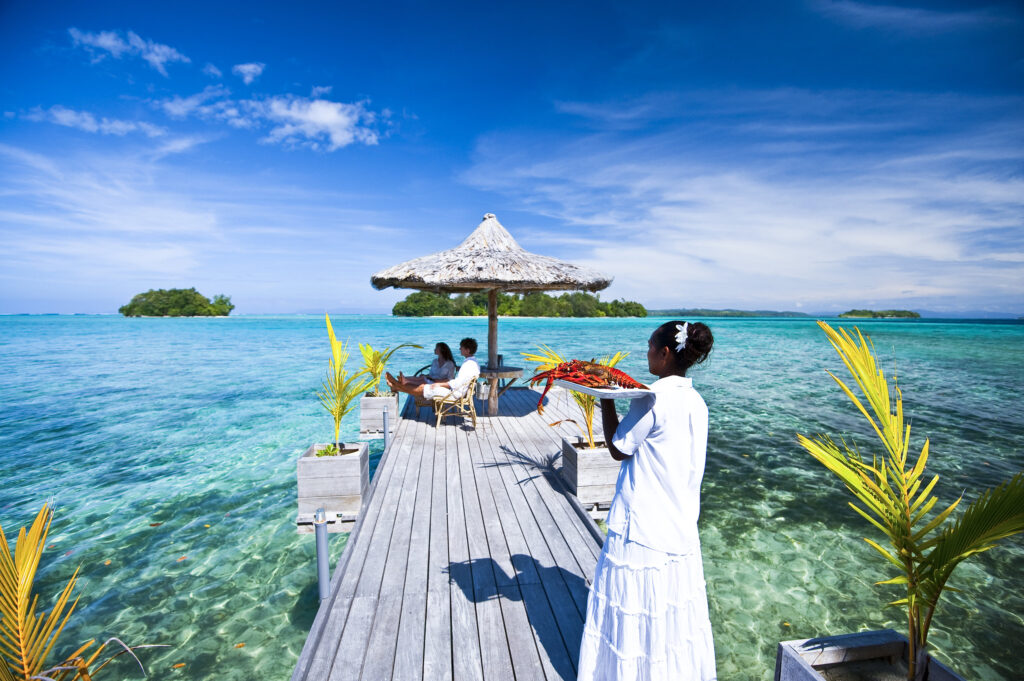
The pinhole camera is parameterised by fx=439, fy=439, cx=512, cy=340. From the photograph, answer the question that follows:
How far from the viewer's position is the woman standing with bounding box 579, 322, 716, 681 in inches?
73.0

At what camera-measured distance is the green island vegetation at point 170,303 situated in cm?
9656

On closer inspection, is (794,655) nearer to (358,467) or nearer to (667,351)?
(667,351)

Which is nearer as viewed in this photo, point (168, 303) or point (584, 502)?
point (584, 502)

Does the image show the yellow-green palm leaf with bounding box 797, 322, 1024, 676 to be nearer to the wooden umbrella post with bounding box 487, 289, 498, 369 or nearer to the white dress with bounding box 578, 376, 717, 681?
the white dress with bounding box 578, 376, 717, 681

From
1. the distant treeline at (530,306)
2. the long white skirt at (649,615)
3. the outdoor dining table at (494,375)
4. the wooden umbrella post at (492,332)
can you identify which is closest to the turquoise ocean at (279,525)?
the long white skirt at (649,615)

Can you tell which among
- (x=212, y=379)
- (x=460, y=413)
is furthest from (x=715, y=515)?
(x=212, y=379)

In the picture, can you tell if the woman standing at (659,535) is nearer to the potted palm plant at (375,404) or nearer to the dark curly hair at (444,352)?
the potted palm plant at (375,404)

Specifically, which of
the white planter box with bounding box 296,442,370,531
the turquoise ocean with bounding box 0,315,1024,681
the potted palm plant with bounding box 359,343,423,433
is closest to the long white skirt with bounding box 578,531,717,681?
the turquoise ocean with bounding box 0,315,1024,681

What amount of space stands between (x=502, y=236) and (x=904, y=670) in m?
7.30

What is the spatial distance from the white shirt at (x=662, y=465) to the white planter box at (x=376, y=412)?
18.6 feet

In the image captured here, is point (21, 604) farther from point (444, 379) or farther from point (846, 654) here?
point (444, 379)

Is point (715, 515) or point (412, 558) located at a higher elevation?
point (412, 558)

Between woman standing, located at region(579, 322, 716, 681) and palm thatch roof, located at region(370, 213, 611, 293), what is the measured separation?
476cm

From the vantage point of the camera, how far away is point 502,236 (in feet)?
26.5
